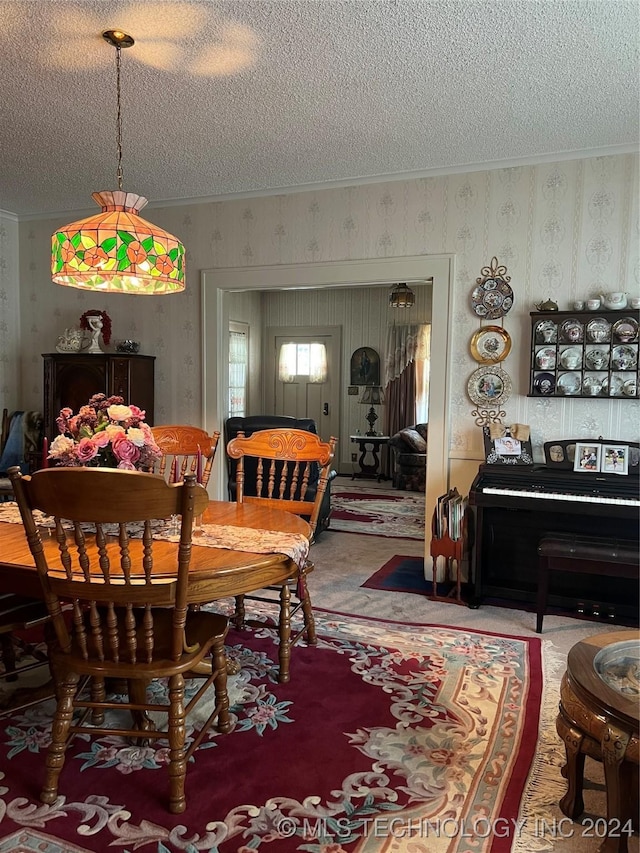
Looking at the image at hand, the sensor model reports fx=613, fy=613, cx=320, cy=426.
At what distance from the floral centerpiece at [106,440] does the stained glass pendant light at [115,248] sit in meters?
0.49

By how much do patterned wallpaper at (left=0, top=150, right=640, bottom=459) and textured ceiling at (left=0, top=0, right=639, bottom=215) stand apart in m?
0.16

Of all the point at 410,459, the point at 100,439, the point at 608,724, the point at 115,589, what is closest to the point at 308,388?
the point at 410,459

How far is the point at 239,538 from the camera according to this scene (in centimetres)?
225

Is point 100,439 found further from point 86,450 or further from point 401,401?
point 401,401

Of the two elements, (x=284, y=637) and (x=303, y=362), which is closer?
(x=284, y=637)

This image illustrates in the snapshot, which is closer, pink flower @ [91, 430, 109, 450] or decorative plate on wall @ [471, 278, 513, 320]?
pink flower @ [91, 430, 109, 450]

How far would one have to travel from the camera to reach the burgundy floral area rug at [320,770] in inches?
69.7

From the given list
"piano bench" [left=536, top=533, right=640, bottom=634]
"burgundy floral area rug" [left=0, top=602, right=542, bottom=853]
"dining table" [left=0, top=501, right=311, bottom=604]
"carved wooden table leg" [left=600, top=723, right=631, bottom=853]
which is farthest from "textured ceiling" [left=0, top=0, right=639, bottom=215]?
"burgundy floral area rug" [left=0, top=602, right=542, bottom=853]

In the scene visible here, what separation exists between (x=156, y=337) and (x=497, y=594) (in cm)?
329

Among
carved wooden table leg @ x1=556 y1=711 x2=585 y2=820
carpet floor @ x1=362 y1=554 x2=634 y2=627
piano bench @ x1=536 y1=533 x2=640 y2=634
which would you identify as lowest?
carpet floor @ x1=362 y1=554 x2=634 y2=627

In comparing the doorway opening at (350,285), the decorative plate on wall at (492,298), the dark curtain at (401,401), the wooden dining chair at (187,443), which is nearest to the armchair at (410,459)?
the dark curtain at (401,401)

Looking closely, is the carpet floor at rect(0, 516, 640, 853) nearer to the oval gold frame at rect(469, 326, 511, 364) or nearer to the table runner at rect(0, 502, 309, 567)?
the table runner at rect(0, 502, 309, 567)

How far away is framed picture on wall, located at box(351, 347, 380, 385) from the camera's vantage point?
9.11 meters

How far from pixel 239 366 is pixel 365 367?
1869 millimetres
